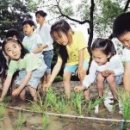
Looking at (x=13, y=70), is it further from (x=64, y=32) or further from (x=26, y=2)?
(x=26, y=2)

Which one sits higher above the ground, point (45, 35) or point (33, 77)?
point (45, 35)

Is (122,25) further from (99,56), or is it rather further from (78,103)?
(78,103)

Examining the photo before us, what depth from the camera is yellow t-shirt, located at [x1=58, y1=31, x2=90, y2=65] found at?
235 inches

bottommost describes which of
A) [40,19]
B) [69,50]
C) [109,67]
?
[109,67]

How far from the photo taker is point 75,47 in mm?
5980

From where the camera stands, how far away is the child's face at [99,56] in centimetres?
533

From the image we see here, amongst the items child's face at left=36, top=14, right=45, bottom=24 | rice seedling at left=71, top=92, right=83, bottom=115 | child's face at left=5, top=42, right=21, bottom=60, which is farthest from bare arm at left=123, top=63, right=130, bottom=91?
child's face at left=36, top=14, right=45, bottom=24

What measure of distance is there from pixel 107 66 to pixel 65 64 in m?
0.86

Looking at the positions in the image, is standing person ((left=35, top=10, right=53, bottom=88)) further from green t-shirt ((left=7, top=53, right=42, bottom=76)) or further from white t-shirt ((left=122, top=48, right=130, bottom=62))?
white t-shirt ((left=122, top=48, right=130, bottom=62))

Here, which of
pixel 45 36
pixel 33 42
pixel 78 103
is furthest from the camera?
pixel 45 36

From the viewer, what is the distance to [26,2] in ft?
86.8

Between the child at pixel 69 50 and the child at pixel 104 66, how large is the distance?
15.9 inches

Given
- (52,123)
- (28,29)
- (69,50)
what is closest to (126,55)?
(69,50)

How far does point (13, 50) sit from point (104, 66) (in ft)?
5.00
